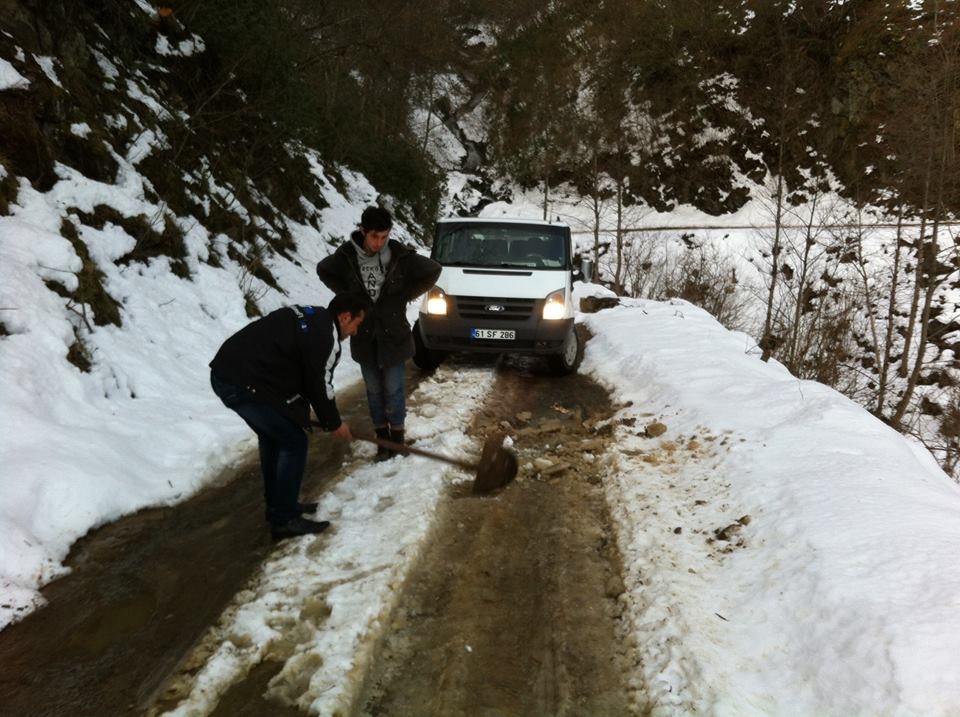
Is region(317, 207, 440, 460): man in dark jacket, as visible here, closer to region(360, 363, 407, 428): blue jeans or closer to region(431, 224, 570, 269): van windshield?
region(360, 363, 407, 428): blue jeans

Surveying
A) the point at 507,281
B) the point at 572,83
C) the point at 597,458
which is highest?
the point at 572,83

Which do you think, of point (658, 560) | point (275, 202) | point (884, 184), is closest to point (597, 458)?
point (658, 560)

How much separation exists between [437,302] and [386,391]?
2.76 metres

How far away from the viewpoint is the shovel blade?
432cm

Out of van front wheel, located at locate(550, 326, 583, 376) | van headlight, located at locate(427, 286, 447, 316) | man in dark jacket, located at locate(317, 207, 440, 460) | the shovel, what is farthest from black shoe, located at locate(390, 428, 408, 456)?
van front wheel, located at locate(550, 326, 583, 376)

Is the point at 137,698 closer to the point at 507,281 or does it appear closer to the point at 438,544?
the point at 438,544

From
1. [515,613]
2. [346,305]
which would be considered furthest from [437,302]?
[515,613]

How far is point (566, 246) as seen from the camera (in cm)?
810

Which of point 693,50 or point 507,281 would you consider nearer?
point 507,281

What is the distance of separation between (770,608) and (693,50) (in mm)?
43043

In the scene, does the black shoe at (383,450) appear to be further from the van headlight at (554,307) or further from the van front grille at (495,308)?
the van headlight at (554,307)

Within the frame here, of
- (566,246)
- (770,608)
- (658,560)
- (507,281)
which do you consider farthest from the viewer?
(566,246)

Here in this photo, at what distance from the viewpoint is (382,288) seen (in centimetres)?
457

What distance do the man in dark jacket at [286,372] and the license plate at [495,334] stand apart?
380 cm
